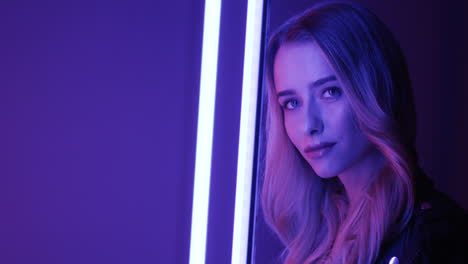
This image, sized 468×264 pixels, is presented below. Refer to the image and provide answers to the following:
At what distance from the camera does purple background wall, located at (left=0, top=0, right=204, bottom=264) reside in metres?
1.37

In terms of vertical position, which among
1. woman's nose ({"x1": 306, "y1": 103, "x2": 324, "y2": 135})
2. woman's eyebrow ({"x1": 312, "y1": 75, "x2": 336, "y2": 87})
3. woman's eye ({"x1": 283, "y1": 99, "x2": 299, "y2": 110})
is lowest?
woman's nose ({"x1": 306, "y1": 103, "x2": 324, "y2": 135})

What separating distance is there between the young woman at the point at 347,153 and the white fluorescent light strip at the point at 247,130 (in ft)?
0.19

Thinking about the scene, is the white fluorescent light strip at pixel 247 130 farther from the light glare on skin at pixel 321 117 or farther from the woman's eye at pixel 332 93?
the woman's eye at pixel 332 93

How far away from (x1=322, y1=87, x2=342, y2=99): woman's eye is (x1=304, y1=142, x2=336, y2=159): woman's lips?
0.40 feet

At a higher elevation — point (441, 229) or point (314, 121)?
point (314, 121)

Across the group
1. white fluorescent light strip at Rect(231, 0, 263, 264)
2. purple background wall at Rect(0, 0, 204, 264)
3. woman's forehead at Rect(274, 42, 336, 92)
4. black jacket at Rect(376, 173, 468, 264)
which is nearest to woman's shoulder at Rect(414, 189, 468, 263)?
black jacket at Rect(376, 173, 468, 264)

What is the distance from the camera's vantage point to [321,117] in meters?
1.15

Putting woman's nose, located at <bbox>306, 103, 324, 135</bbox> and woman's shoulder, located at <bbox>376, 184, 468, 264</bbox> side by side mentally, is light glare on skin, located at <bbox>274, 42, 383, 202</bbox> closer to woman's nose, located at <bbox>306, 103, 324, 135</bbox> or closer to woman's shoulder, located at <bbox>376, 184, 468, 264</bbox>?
woman's nose, located at <bbox>306, 103, 324, 135</bbox>

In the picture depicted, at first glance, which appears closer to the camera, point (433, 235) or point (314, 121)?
point (433, 235)

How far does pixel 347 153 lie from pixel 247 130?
34 centimetres

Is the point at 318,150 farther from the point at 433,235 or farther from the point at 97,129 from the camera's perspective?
the point at 97,129

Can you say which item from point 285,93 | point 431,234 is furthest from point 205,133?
point 431,234

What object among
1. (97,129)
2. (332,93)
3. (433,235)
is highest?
(332,93)

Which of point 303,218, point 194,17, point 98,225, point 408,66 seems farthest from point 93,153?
point 408,66
